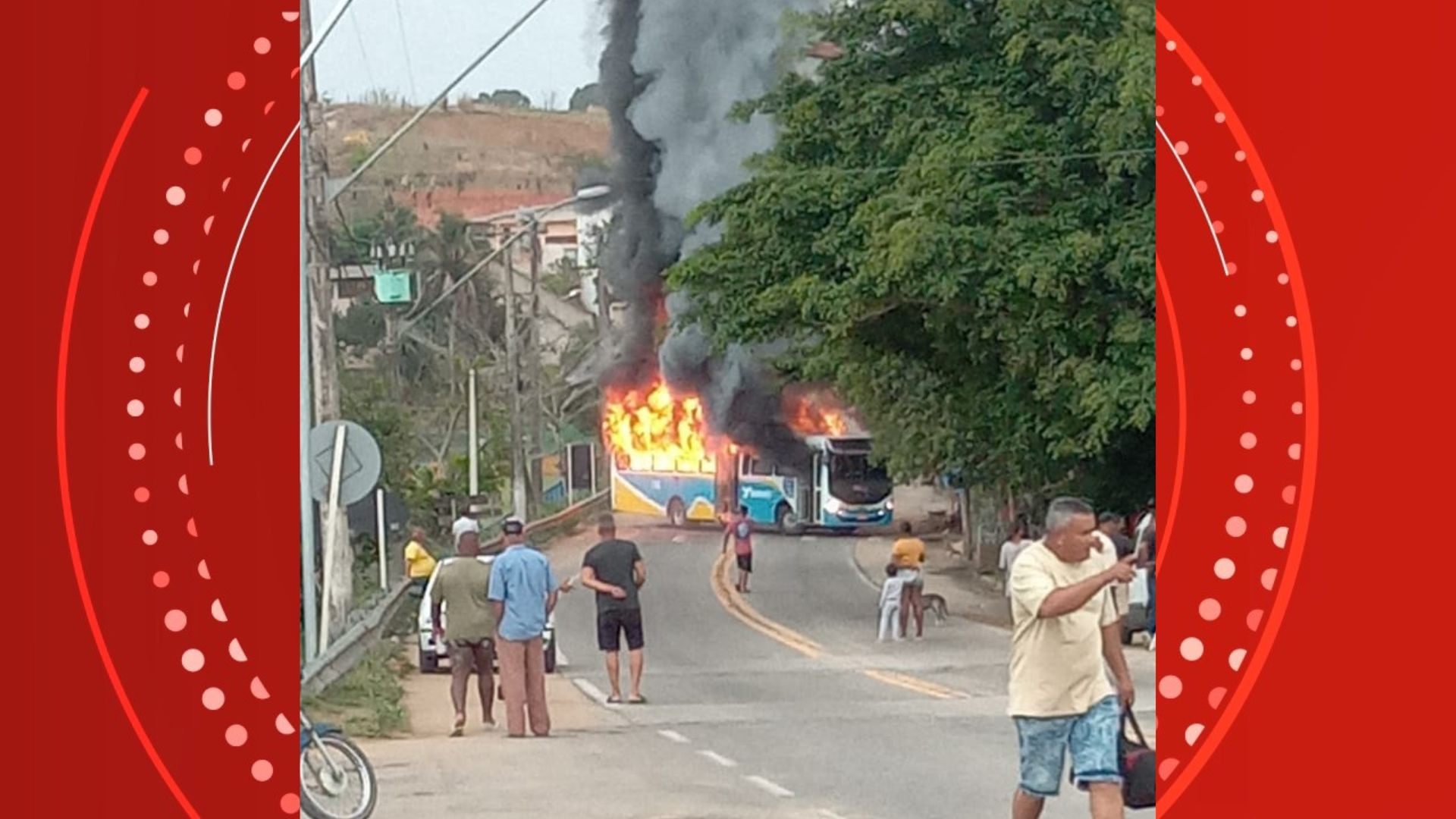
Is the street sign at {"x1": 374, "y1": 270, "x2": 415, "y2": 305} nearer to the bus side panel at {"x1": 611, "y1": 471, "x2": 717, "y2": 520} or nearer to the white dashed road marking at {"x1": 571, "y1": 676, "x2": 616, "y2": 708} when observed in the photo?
the bus side panel at {"x1": 611, "y1": 471, "x2": 717, "y2": 520}

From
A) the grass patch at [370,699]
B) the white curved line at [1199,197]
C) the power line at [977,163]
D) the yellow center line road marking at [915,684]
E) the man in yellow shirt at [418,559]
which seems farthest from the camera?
the power line at [977,163]

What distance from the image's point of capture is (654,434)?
10930 millimetres

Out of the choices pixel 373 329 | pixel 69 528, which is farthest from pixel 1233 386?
pixel 69 528

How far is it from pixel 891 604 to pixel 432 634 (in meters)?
2.29

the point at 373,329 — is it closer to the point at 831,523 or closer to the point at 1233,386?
the point at 831,523

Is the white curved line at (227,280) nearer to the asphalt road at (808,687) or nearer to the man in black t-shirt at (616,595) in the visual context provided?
the man in black t-shirt at (616,595)

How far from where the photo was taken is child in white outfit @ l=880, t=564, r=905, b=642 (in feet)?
37.3

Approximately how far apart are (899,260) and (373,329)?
12.9 ft

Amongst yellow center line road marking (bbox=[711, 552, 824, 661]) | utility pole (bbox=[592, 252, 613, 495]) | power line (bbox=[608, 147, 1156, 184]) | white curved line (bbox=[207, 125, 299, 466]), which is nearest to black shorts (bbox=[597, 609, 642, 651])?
yellow center line road marking (bbox=[711, 552, 824, 661])

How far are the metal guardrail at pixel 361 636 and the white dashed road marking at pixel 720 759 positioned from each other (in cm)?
126

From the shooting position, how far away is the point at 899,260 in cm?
1334

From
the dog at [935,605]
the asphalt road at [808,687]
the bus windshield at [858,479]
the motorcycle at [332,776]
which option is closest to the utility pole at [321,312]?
the motorcycle at [332,776]

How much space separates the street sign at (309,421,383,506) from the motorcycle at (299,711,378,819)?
100 cm

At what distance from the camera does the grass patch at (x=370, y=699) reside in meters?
10.1
